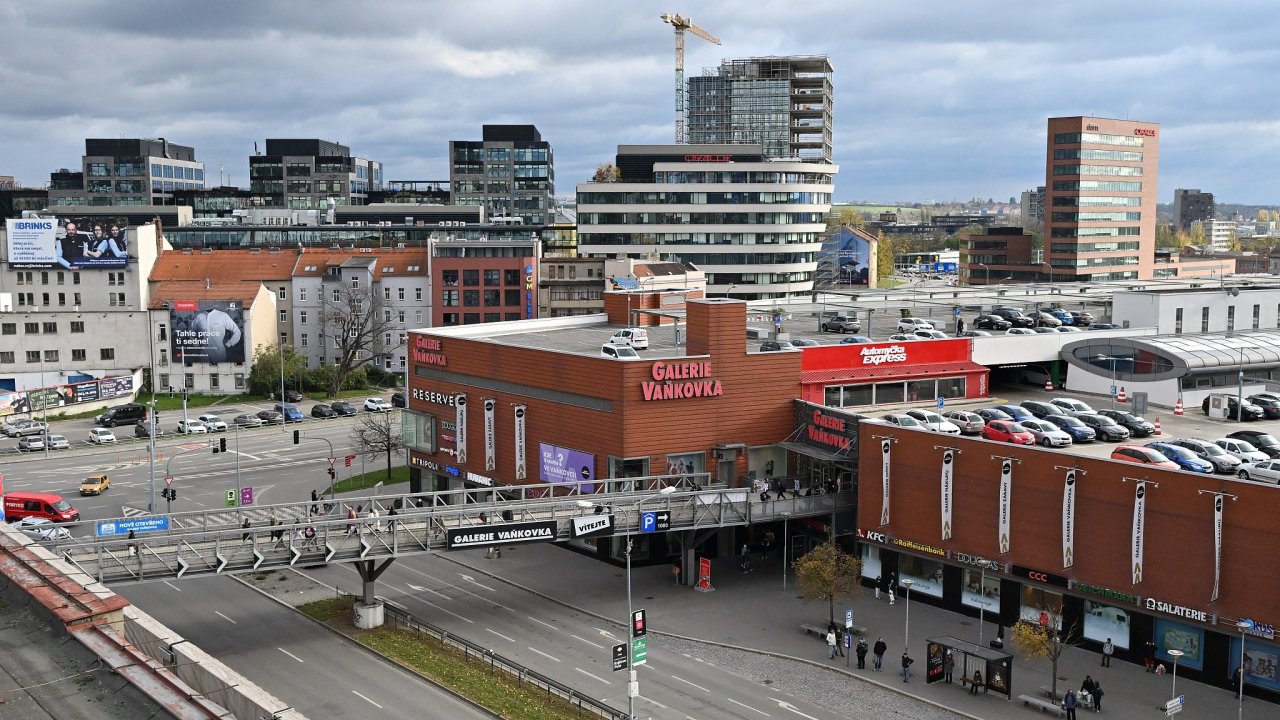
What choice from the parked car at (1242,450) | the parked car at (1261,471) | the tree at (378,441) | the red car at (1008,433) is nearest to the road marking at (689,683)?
the red car at (1008,433)

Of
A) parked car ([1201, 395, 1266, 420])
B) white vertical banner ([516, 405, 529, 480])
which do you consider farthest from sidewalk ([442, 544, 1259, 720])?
parked car ([1201, 395, 1266, 420])

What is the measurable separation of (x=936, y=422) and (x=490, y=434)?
25567 mm

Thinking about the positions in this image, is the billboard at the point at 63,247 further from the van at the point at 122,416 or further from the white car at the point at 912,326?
the white car at the point at 912,326

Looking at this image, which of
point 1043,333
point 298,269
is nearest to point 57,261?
point 298,269

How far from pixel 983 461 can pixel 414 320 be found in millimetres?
88674

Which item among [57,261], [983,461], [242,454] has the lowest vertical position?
[242,454]

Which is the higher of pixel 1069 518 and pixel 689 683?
pixel 1069 518

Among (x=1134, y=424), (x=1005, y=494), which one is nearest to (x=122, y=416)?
(x=1005, y=494)

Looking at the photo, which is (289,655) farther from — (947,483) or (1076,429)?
(1076,429)

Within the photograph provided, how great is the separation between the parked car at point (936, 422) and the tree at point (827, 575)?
9194 millimetres

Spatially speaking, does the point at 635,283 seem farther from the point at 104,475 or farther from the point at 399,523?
the point at 399,523

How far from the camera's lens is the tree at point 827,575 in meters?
51.1

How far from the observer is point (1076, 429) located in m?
56.9

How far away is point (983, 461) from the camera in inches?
2058
